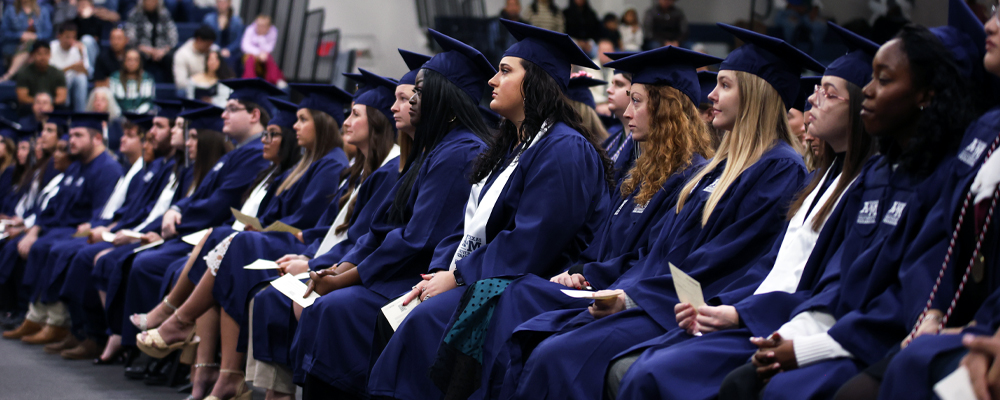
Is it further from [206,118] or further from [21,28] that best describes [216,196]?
[21,28]

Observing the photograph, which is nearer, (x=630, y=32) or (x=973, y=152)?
(x=973, y=152)

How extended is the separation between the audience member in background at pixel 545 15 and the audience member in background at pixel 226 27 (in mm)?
3977

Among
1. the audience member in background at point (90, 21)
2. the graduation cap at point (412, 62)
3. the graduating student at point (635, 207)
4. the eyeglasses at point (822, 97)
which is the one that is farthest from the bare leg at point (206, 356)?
the audience member in background at point (90, 21)

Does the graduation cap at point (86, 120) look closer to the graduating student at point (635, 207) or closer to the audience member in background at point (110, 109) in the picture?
the audience member in background at point (110, 109)

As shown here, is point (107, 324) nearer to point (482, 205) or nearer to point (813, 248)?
point (482, 205)

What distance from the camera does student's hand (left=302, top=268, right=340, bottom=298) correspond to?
13.8 feet

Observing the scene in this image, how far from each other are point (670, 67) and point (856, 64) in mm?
918

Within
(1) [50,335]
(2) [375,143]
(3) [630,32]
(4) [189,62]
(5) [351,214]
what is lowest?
(1) [50,335]

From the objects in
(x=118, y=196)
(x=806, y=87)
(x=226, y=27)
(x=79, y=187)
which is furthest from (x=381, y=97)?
(x=226, y=27)

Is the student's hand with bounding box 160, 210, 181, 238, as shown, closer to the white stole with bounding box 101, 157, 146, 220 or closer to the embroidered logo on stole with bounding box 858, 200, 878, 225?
the white stole with bounding box 101, 157, 146, 220

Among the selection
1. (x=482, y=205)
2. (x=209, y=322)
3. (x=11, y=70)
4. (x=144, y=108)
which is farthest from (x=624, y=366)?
(x=11, y=70)

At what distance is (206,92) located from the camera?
11250 millimetres

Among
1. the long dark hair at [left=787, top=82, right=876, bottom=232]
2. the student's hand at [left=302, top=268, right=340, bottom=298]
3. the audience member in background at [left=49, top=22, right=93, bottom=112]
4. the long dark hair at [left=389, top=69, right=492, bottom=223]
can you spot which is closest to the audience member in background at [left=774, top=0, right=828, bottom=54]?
the audience member in background at [left=49, top=22, right=93, bottom=112]

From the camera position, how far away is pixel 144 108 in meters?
11.2
